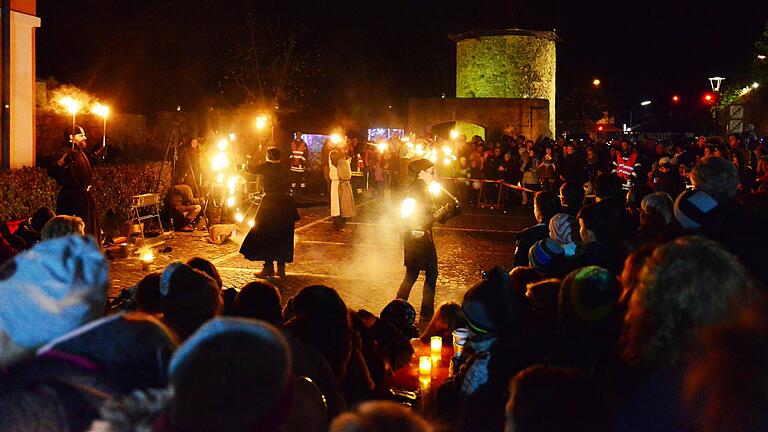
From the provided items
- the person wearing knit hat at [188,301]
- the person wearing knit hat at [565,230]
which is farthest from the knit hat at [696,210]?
the person wearing knit hat at [188,301]

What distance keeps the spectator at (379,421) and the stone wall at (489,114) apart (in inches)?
1230

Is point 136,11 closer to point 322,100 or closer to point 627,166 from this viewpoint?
point 322,100

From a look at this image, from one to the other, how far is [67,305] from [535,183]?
1799 centimetres

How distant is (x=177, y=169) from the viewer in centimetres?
1633

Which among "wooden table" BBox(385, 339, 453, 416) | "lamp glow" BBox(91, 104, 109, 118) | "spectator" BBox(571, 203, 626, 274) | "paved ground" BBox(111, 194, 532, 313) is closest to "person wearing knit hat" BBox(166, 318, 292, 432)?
"wooden table" BBox(385, 339, 453, 416)

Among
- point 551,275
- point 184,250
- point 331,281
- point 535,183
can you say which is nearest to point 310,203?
point 535,183

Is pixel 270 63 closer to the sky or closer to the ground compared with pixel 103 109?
closer to the sky

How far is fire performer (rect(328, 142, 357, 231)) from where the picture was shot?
51.8 feet

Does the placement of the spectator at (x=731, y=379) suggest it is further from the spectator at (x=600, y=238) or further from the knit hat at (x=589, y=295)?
the spectator at (x=600, y=238)

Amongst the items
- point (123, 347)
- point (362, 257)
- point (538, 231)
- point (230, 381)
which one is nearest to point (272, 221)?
point (362, 257)

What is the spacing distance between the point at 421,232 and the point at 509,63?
34665mm

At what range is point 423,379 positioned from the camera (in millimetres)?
4777

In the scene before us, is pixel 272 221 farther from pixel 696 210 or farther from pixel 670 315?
pixel 670 315

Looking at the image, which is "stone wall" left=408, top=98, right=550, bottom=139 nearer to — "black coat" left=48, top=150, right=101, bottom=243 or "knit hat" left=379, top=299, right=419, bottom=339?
"black coat" left=48, top=150, right=101, bottom=243
